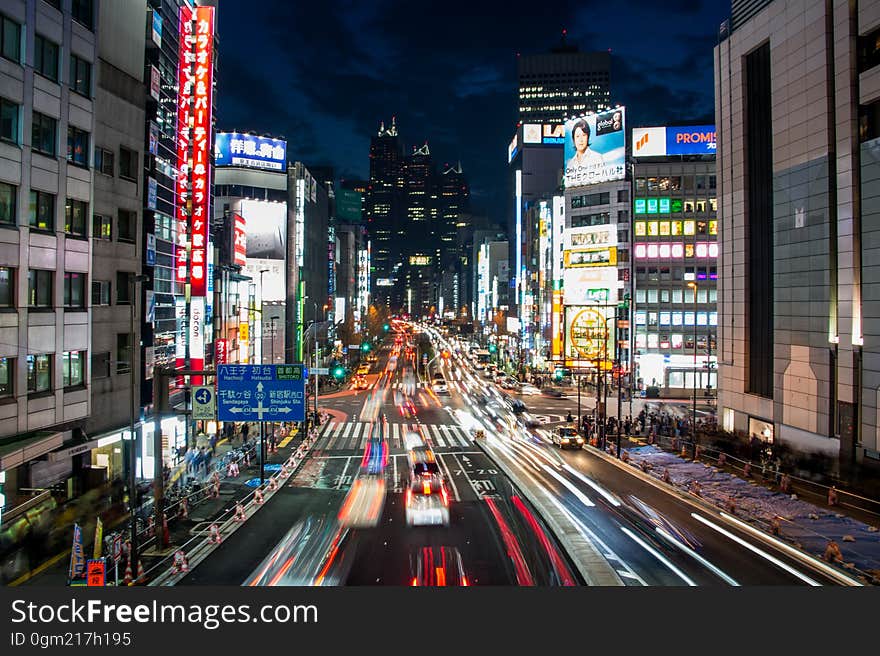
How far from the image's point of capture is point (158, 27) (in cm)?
3572

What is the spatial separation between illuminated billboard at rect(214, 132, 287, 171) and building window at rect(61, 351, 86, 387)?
62.9 metres

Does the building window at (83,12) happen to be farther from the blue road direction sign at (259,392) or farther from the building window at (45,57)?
the blue road direction sign at (259,392)

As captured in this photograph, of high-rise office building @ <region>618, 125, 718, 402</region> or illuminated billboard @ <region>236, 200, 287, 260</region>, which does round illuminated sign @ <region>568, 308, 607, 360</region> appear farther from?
illuminated billboard @ <region>236, 200, 287, 260</region>

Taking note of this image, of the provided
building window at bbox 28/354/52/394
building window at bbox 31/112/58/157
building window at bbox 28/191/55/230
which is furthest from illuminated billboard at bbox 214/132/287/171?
building window at bbox 28/354/52/394

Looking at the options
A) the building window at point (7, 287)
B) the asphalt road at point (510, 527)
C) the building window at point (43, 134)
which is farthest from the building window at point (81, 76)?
the asphalt road at point (510, 527)

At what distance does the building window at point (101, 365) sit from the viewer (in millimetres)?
28156

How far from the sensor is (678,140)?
84125 mm

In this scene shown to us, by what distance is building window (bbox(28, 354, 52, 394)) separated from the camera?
75.7ft

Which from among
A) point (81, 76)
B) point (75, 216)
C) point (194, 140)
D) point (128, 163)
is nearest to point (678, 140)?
point (194, 140)

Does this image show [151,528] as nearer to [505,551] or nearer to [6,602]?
[505,551]

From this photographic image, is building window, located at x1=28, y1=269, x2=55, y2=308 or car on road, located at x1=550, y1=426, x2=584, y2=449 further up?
building window, located at x1=28, y1=269, x2=55, y2=308

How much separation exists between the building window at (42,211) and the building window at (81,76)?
5.11m

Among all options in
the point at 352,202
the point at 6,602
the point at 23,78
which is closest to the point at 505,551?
the point at 6,602

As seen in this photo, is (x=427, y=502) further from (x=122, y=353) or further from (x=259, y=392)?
(x=122, y=353)
